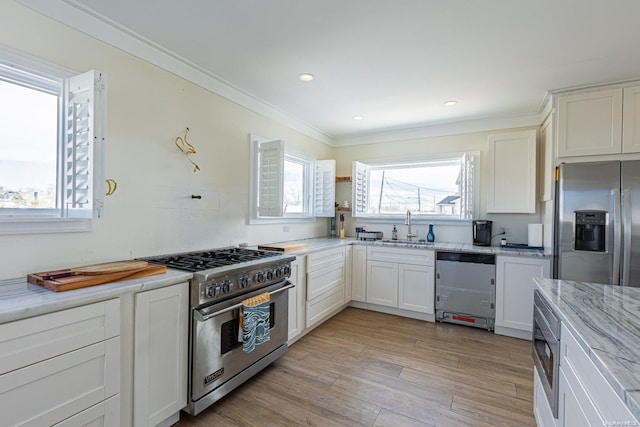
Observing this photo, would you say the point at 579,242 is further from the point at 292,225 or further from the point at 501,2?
the point at 292,225

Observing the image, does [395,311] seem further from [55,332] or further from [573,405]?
[55,332]

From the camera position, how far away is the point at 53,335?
4.19ft

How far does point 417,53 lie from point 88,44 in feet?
7.52

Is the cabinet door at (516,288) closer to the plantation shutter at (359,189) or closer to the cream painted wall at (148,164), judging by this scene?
the plantation shutter at (359,189)

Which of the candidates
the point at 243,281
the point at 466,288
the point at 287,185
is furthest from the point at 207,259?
the point at 466,288

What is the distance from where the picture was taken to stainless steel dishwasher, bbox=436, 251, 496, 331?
3.34 metres

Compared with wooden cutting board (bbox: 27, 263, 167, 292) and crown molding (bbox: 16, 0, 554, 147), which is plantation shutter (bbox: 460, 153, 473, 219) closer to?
crown molding (bbox: 16, 0, 554, 147)


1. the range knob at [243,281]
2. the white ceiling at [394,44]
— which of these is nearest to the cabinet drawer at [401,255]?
the white ceiling at [394,44]

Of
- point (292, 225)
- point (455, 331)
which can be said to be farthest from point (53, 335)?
point (455, 331)

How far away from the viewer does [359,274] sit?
4.04 metres

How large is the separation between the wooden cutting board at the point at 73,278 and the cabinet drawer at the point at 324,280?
1695 millimetres

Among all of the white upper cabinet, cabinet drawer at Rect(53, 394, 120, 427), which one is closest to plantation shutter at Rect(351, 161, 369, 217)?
the white upper cabinet

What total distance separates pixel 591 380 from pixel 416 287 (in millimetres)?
2760

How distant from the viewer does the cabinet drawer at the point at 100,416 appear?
1.35 meters
